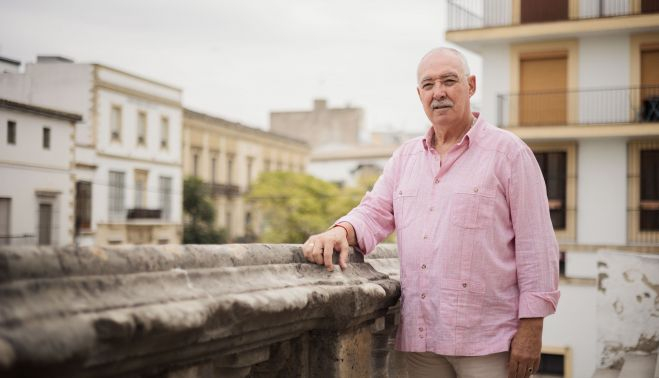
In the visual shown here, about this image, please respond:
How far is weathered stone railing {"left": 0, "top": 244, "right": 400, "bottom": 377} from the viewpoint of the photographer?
1.56 metres

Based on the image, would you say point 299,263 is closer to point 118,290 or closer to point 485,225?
point 485,225

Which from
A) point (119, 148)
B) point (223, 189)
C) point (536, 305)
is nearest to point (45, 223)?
point (119, 148)

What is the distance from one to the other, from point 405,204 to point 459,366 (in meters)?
0.59

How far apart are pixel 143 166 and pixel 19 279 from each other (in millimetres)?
43006

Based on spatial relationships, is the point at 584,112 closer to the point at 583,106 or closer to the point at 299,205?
the point at 583,106

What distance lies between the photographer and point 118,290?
1.81 meters

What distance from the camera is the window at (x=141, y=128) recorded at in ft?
142

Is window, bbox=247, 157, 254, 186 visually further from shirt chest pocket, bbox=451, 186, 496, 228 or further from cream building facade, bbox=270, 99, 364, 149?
shirt chest pocket, bbox=451, 186, 496, 228

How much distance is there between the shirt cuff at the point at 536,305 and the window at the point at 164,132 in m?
42.6

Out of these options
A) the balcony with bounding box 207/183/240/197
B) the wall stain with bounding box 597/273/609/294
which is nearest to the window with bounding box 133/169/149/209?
the balcony with bounding box 207/183/240/197

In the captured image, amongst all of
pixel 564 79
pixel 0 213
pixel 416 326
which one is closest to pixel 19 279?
pixel 416 326

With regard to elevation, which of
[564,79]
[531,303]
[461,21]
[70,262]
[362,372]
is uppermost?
[461,21]

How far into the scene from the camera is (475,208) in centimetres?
286

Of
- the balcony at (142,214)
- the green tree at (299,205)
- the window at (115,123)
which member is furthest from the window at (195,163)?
the window at (115,123)
